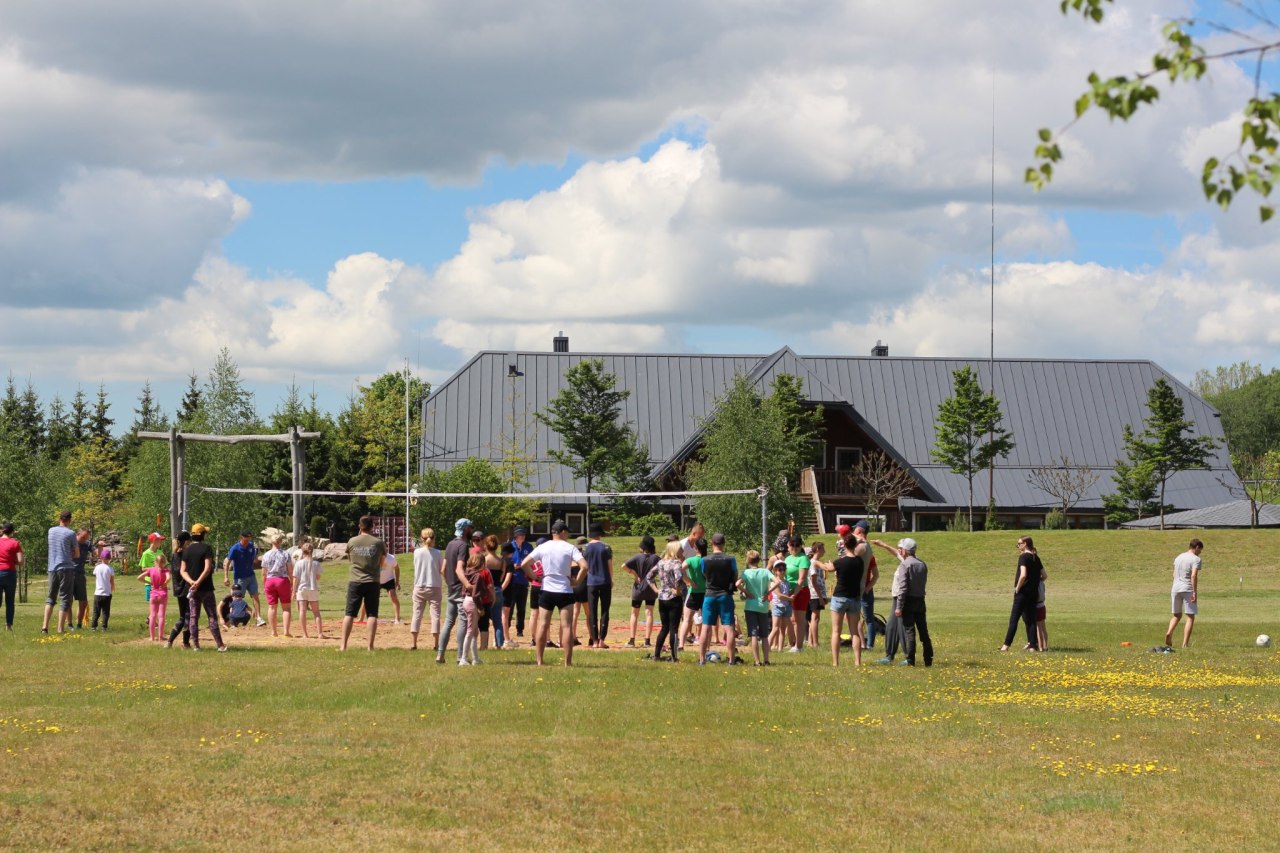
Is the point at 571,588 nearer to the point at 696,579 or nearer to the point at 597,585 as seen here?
the point at 696,579

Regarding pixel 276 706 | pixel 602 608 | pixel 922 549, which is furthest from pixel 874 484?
pixel 276 706

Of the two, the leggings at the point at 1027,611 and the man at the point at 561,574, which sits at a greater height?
the man at the point at 561,574

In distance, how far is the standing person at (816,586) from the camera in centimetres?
2197

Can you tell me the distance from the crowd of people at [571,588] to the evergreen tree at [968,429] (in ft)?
131

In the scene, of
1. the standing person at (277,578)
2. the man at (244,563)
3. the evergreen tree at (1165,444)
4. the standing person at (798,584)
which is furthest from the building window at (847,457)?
the standing person at (277,578)

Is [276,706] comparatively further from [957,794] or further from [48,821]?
[957,794]

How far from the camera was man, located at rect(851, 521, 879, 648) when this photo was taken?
1961 centimetres

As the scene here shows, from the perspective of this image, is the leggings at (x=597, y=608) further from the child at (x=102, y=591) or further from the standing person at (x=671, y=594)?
the child at (x=102, y=591)

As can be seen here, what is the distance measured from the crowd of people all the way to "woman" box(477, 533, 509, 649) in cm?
4

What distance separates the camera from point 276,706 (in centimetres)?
1469

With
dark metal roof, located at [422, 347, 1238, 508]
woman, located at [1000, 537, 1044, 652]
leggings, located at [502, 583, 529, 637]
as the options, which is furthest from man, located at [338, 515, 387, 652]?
dark metal roof, located at [422, 347, 1238, 508]

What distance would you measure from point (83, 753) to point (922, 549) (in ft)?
147

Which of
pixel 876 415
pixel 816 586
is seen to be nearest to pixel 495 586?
pixel 816 586

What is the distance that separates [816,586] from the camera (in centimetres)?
2255
